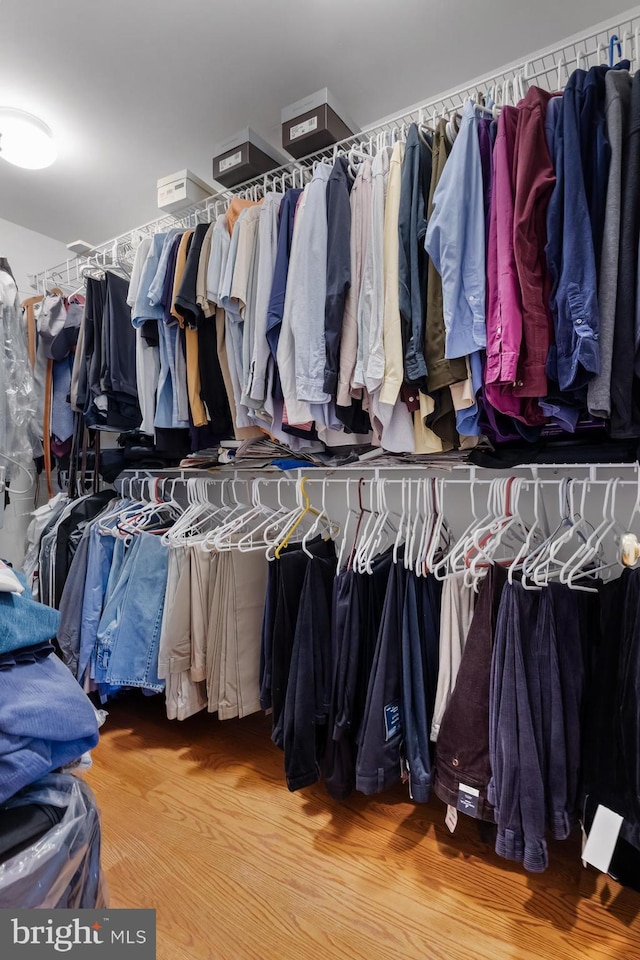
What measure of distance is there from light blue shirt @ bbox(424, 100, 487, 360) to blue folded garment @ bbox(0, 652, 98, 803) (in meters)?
1.14

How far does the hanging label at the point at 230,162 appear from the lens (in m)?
2.01

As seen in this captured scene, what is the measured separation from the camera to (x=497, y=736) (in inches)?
49.1

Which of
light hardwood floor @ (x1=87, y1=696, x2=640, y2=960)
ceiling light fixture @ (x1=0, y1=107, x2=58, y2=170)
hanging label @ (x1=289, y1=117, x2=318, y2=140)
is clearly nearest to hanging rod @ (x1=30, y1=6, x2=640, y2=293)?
hanging label @ (x1=289, y1=117, x2=318, y2=140)

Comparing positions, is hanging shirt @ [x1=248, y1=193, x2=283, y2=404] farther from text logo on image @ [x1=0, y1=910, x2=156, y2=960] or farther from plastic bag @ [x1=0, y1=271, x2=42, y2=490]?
plastic bag @ [x1=0, y1=271, x2=42, y2=490]

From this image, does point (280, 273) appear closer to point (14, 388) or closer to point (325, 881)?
point (14, 388)

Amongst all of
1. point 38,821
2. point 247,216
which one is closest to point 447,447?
point 247,216

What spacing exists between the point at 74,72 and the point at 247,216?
0.99 metres

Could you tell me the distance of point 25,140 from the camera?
7.22 feet

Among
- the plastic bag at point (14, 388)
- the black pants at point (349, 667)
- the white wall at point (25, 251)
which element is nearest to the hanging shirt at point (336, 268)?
the black pants at point (349, 667)

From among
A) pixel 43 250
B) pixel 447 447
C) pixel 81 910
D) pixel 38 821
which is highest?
pixel 43 250

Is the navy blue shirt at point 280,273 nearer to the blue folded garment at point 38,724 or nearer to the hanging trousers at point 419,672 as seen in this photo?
the hanging trousers at point 419,672

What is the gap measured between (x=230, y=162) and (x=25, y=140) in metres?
1.02

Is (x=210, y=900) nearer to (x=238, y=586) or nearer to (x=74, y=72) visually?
(x=238, y=586)

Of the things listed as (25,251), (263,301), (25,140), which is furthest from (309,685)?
(25,251)
